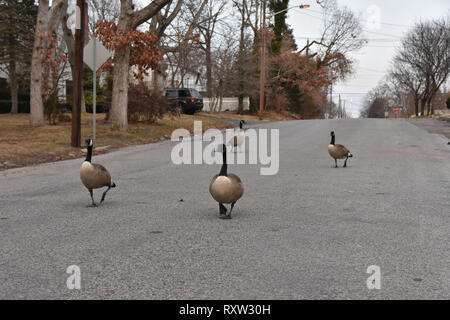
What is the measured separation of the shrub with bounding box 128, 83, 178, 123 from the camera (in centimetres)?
2545

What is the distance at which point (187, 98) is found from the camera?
38.4 m

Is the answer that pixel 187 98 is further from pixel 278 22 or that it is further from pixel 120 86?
pixel 278 22

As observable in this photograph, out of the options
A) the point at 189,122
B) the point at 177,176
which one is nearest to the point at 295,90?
the point at 189,122

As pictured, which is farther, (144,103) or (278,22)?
(278,22)

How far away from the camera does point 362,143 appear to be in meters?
19.9

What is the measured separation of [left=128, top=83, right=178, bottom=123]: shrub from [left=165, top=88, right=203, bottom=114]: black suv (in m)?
11.6

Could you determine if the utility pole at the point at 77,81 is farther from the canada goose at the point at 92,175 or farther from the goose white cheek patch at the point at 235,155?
the canada goose at the point at 92,175

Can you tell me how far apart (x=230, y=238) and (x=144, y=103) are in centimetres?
2065

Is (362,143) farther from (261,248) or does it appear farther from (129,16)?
(261,248)

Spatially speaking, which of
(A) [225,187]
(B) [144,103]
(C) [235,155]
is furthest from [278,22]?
(A) [225,187]

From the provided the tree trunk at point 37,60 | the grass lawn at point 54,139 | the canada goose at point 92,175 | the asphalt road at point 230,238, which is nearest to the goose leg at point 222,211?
the asphalt road at point 230,238

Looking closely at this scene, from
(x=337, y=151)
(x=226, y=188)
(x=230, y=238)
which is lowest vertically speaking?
(x=230, y=238)

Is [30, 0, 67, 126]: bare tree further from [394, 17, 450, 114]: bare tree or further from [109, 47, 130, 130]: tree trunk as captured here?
[394, 17, 450, 114]: bare tree
